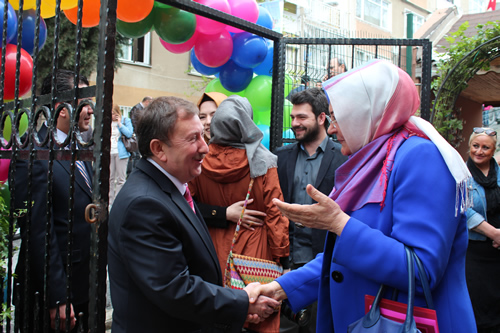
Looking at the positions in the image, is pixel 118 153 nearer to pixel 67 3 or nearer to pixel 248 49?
pixel 248 49

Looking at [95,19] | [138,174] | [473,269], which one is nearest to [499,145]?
[473,269]

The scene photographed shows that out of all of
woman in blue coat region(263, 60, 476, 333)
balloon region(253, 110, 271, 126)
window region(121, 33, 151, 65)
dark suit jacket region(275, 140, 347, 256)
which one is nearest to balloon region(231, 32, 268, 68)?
balloon region(253, 110, 271, 126)

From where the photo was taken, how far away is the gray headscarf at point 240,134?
311 cm

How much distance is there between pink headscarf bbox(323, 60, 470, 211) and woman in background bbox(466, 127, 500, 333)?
2.64 metres

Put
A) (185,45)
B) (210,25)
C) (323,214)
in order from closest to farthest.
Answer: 1. (323,214)
2. (210,25)
3. (185,45)

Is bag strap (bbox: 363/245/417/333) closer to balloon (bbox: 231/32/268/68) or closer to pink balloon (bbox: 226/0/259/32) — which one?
balloon (bbox: 231/32/268/68)

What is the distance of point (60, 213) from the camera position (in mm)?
2521

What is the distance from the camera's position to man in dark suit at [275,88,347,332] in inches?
132

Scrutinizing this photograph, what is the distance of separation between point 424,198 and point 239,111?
189 cm

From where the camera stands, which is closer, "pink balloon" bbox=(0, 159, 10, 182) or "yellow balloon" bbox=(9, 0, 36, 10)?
"yellow balloon" bbox=(9, 0, 36, 10)

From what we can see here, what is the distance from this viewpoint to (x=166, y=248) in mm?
1697

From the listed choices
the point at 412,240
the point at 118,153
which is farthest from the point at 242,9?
the point at 118,153

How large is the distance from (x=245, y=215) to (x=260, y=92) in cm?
249

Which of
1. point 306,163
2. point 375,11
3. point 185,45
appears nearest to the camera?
point 306,163
